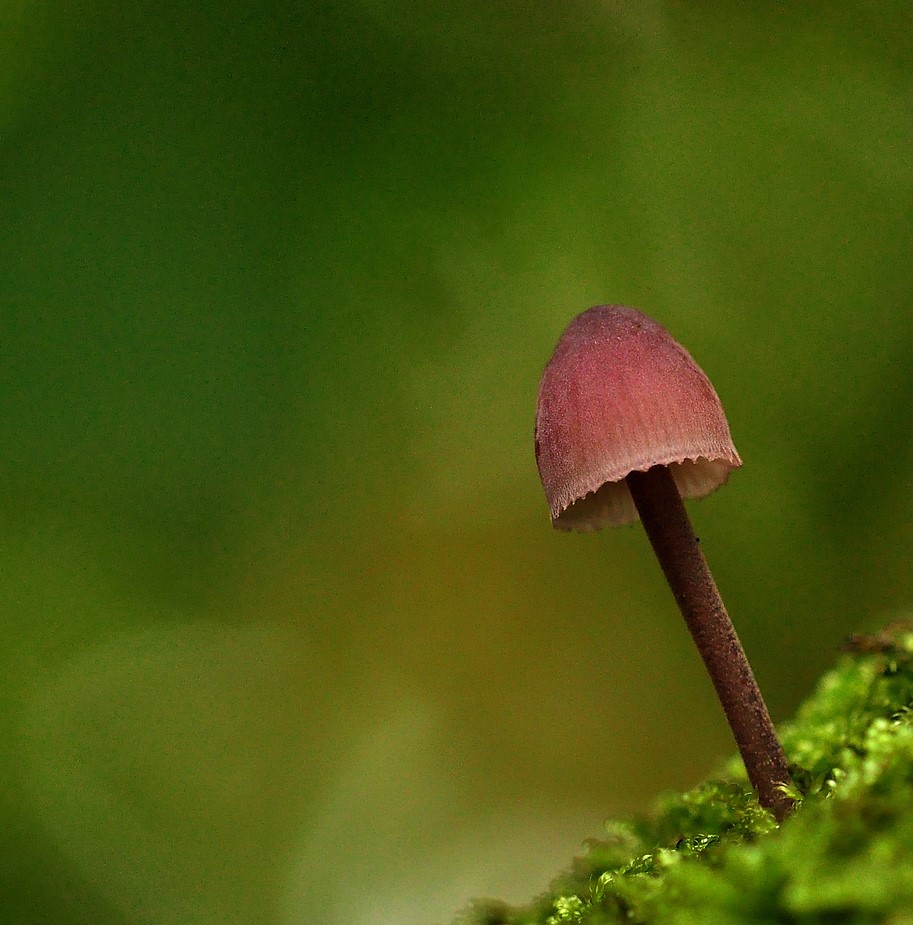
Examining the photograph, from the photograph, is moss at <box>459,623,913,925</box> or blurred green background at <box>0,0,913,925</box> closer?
moss at <box>459,623,913,925</box>

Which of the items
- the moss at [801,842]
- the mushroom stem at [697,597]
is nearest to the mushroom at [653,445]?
the mushroom stem at [697,597]

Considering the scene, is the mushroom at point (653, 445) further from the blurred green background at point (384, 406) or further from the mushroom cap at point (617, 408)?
the blurred green background at point (384, 406)

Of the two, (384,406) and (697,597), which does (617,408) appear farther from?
(384,406)

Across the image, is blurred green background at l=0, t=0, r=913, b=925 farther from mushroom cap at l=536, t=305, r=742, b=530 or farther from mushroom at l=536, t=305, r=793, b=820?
mushroom cap at l=536, t=305, r=742, b=530

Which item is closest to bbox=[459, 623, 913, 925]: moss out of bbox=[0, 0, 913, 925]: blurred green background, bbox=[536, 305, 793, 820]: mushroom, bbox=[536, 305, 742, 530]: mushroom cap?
bbox=[536, 305, 793, 820]: mushroom

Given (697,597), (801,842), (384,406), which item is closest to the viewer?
(801,842)

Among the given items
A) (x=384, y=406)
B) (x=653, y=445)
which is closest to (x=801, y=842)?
(x=653, y=445)
